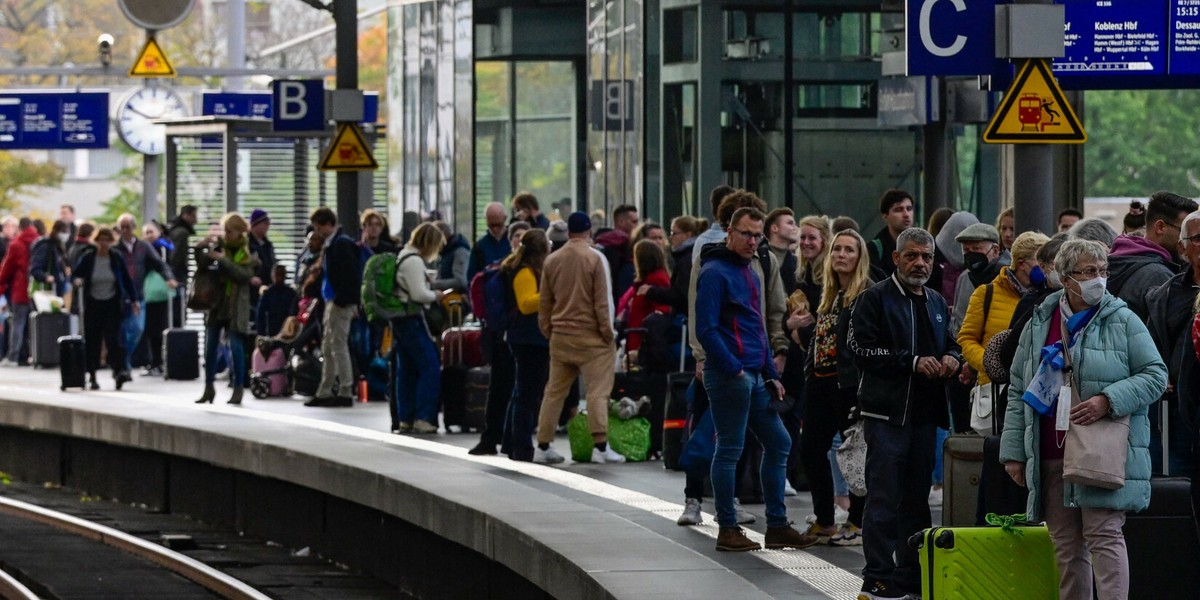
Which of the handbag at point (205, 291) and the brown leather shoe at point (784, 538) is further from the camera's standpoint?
the handbag at point (205, 291)

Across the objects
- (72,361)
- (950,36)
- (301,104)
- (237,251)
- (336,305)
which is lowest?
(72,361)

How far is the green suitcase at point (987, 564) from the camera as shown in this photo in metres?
8.22

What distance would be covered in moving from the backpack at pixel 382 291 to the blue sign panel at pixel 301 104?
326 cm

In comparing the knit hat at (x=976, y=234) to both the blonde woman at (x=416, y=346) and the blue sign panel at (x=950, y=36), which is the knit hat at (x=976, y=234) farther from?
the blonde woman at (x=416, y=346)

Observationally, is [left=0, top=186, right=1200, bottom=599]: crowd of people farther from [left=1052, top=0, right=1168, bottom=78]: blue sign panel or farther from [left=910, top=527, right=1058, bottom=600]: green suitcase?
[left=1052, top=0, right=1168, bottom=78]: blue sign panel

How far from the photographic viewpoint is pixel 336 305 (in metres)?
20.4

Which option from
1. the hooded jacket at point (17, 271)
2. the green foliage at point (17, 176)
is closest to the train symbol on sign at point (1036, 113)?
the hooded jacket at point (17, 271)

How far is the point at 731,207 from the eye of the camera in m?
11.7

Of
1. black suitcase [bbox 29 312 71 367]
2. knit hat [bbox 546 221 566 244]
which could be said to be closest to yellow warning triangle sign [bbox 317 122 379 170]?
knit hat [bbox 546 221 566 244]

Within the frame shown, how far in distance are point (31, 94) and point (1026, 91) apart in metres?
34.4

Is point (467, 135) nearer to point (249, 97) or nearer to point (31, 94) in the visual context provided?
point (249, 97)

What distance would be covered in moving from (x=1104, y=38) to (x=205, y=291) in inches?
355

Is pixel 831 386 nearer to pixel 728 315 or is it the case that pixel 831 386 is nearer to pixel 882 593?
pixel 728 315

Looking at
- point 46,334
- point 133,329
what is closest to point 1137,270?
point 133,329
